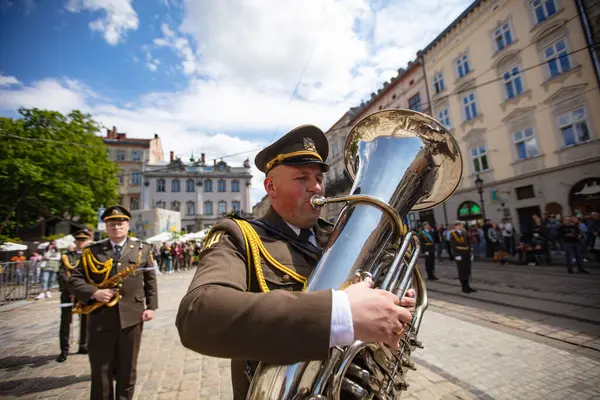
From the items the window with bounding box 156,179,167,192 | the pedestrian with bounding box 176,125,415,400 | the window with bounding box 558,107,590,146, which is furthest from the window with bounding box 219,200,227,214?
the pedestrian with bounding box 176,125,415,400

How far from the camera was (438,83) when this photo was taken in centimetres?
1992

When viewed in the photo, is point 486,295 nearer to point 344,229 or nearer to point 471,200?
point 344,229

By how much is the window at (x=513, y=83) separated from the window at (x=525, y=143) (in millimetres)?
2070

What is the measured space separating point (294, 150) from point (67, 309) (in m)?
5.06

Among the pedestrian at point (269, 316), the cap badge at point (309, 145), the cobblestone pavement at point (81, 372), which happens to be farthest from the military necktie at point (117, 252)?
the cap badge at point (309, 145)

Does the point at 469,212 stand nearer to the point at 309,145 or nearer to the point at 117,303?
the point at 309,145

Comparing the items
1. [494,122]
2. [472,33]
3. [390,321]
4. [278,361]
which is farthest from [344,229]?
[472,33]

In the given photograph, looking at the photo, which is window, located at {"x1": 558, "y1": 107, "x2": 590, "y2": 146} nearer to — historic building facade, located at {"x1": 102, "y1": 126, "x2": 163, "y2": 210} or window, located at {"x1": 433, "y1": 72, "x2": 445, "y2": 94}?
window, located at {"x1": 433, "y1": 72, "x2": 445, "y2": 94}

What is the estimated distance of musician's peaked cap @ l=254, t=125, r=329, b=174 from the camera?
1.61 m

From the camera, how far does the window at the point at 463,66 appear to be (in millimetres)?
17498

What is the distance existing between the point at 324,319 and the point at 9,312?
3636mm

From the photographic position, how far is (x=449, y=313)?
555 cm

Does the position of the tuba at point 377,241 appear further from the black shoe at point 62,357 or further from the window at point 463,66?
the window at point 463,66

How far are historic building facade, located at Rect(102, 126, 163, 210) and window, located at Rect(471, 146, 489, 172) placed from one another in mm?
42610
